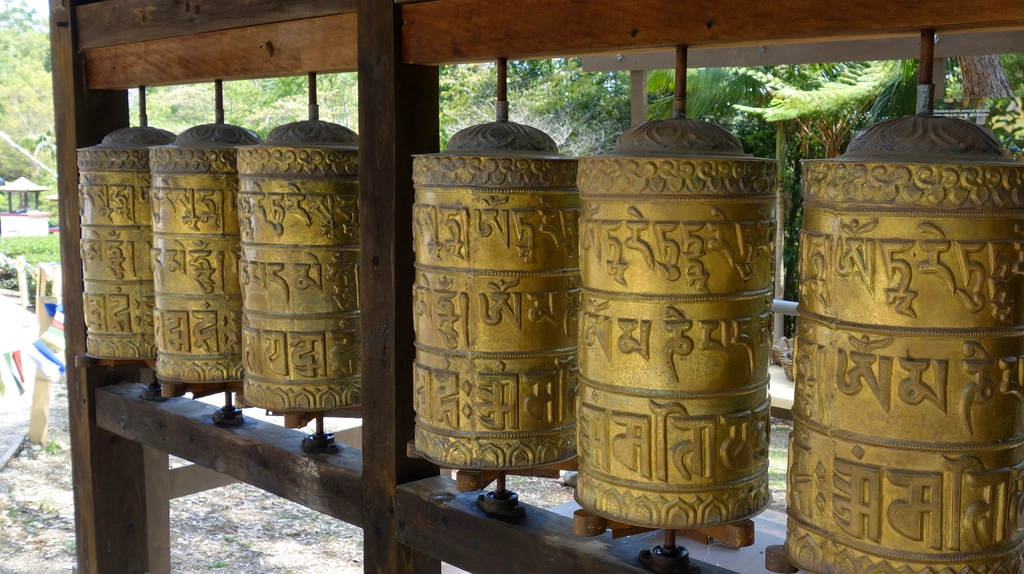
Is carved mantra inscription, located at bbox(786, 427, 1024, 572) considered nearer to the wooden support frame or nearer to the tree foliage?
the wooden support frame

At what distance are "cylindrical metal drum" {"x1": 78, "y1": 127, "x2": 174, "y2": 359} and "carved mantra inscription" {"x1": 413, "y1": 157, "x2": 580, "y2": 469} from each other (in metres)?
1.30

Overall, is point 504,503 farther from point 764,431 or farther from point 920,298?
point 920,298

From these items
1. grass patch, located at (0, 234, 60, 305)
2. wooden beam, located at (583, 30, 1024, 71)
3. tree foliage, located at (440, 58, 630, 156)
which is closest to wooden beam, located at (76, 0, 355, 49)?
wooden beam, located at (583, 30, 1024, 71)

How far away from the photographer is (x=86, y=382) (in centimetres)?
339

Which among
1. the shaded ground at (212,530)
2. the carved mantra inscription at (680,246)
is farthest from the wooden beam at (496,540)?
the shaded ground at (212,530)

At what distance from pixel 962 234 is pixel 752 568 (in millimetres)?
3067

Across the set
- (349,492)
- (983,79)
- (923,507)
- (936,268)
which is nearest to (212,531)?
(349,492)

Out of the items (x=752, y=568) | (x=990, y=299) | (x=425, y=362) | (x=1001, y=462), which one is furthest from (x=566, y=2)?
(x=752, y=568)

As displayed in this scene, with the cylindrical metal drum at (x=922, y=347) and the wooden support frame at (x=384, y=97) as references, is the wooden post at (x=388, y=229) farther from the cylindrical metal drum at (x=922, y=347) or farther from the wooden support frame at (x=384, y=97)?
the cylindrical metal drum at (x=922, y=347)

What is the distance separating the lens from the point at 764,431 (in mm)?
1854

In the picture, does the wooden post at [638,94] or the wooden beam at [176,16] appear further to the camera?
the wooden post at [638,94]

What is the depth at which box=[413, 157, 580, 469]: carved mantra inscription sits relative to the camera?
2.03 meters

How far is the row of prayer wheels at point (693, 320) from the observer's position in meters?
1.50

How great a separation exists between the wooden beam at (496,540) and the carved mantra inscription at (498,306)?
0.56 ft
